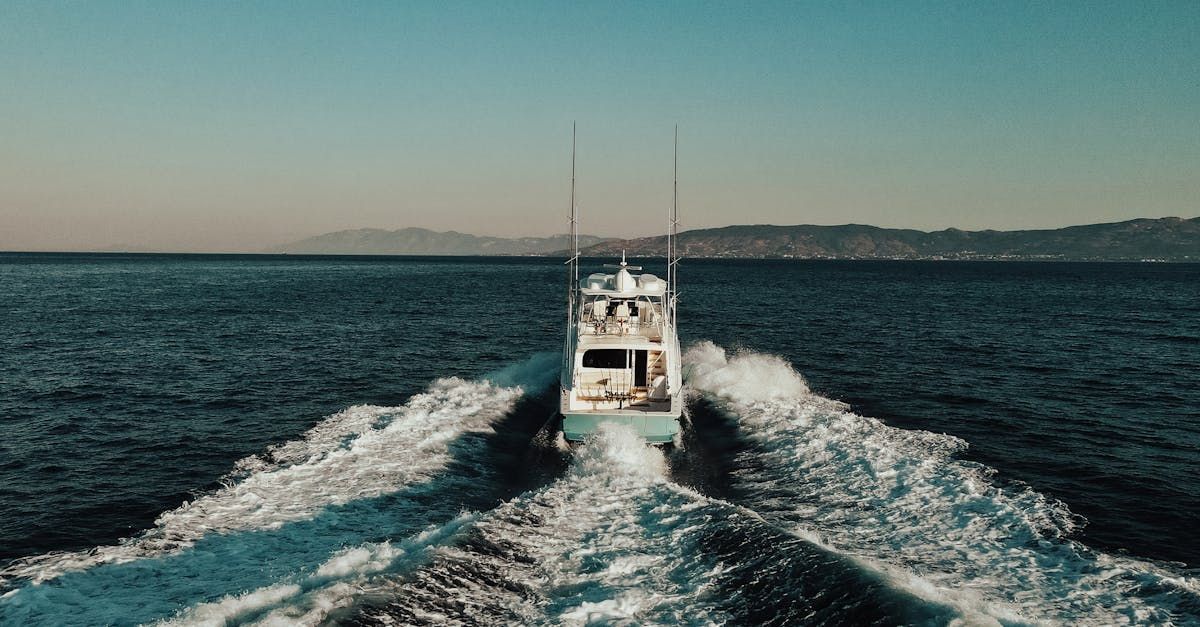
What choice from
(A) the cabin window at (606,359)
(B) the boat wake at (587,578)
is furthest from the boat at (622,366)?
(B) the boat wake at (587,578)

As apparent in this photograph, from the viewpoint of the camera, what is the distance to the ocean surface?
34.1 feet

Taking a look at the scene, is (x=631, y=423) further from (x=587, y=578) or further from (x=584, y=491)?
(x=587, y=578)

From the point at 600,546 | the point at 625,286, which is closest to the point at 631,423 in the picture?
the point at 600,546

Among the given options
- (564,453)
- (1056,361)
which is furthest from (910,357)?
(564,453)

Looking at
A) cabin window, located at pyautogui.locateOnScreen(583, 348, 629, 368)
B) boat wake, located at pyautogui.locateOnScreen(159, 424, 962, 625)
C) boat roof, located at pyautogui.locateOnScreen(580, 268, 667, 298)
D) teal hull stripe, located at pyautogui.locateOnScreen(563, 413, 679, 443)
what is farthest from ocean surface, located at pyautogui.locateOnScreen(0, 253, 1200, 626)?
boat roof, located at pyautogui.locateOnScreen(580, 268, 667, 298)

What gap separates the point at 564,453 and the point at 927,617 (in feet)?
37.9

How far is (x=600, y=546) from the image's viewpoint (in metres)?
12.5

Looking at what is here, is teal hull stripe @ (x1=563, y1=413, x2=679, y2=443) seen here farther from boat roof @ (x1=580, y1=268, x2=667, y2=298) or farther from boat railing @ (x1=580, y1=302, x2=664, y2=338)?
boat roof @ (x1=580, y1=268, x2=667, y2=298)

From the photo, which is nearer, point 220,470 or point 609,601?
point 609,601

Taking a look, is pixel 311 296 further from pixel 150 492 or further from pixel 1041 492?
pixel 1041 492

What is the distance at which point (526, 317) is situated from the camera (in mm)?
56250

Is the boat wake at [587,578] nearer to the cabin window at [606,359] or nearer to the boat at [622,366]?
the boat at [622,366]

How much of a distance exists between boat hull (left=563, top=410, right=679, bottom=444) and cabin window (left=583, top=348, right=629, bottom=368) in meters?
3.82

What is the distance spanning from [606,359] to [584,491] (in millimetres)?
7730
